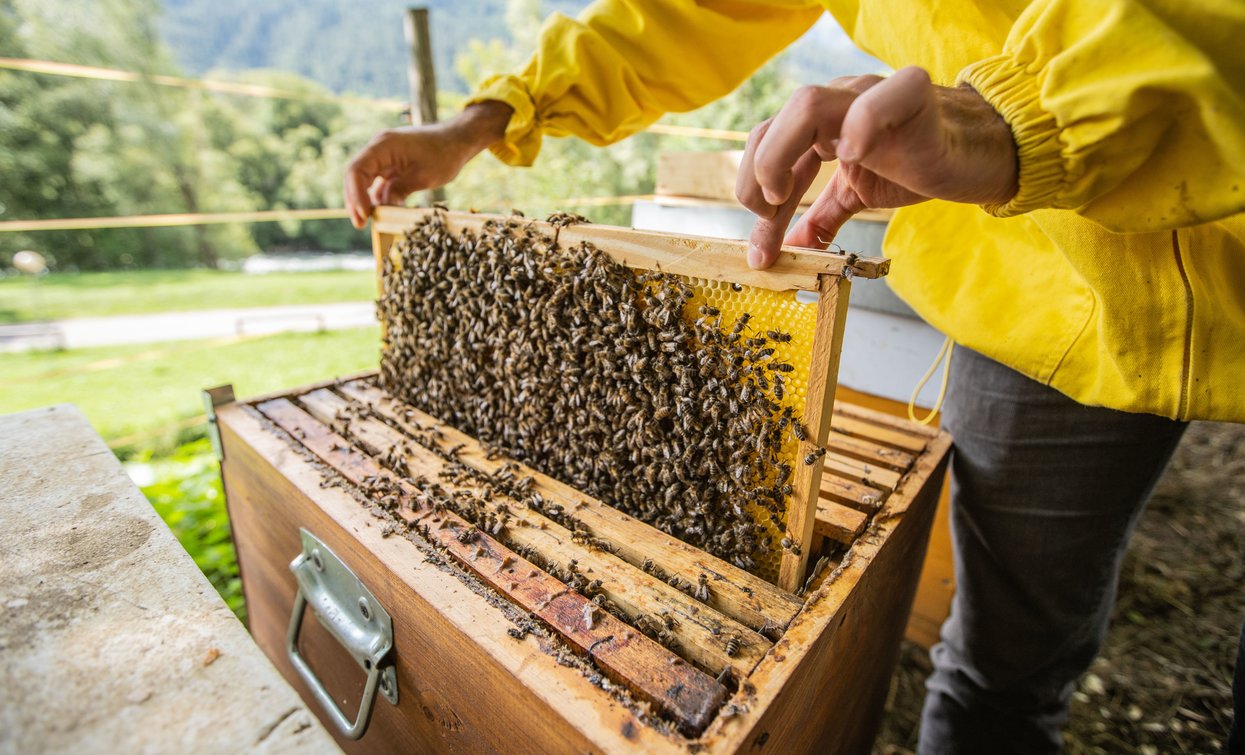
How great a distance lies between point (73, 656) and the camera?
2.77 feet

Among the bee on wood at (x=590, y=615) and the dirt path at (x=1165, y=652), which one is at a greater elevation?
the bee on wood at (x=590, y=615)

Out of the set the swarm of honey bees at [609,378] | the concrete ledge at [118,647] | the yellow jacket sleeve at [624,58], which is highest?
the yellow jacket sleeve at [624,58]

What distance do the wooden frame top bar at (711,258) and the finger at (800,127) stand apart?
21cm

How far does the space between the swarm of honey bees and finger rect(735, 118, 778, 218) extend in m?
0.25

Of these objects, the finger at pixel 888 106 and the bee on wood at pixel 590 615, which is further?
the bee on wood at pixel 590 615

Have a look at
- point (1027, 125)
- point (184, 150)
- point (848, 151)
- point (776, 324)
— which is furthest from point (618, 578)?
point (184, 150)

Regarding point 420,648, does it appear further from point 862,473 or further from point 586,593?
point 862,473

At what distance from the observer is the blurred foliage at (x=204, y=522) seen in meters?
3.36

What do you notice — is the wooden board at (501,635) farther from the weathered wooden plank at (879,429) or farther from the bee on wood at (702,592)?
the bee on wood at (702,592)

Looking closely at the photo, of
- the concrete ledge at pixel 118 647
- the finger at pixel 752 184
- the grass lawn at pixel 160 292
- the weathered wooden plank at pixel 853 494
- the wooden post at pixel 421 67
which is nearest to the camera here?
the concrete ledge at pixel 118 647

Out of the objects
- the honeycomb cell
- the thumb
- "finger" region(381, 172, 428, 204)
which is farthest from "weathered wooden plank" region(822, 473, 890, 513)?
"finger" region(381, 172, 428, 204)

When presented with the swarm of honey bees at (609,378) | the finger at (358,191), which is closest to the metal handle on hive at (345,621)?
the swarm of honey bees at (609,378)

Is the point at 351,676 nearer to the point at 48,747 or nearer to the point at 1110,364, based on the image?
the point at 48,747

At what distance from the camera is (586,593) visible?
117 centimetres
